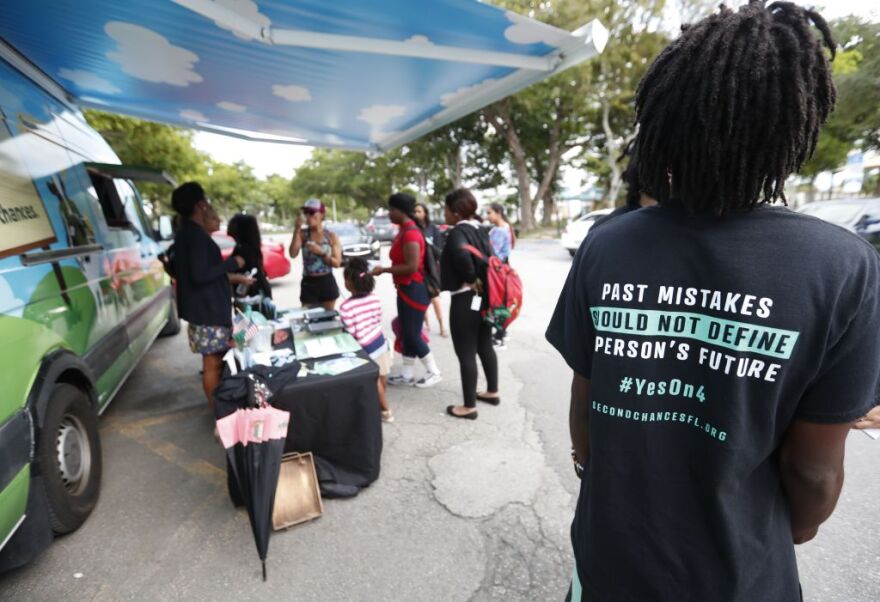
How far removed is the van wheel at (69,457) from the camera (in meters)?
2.24

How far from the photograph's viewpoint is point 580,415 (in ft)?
3.98

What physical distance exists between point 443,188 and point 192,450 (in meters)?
37.4

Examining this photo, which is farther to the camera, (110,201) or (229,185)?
(229,185)

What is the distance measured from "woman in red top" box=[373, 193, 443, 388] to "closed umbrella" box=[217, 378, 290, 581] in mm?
1710

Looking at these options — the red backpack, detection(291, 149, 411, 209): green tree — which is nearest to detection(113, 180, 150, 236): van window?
the red backpack

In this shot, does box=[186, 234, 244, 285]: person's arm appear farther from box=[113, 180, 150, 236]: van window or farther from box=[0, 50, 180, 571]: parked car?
box=[113, 180, 150, 236]: van window

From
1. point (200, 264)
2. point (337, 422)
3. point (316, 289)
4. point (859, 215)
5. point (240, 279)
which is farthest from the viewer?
point (859, 215)

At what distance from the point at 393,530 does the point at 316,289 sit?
8.95 feet

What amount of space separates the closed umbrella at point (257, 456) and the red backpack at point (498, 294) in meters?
1.67

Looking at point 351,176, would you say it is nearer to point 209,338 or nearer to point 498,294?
point 209,338

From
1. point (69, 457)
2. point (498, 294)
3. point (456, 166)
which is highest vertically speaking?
point (456, 166)

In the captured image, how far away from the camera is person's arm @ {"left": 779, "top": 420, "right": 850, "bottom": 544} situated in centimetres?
85

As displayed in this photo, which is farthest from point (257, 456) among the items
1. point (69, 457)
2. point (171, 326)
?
point (171, 326)

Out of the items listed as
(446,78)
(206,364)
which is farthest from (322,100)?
(206,364)
